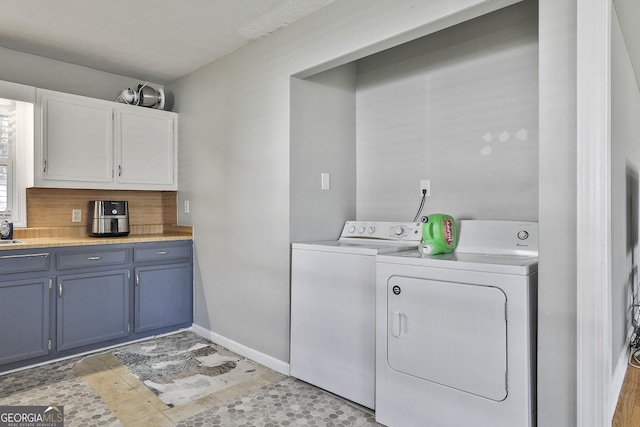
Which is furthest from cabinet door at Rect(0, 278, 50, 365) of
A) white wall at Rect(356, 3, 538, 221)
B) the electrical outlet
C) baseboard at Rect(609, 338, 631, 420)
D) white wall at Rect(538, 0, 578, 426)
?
baseboard at Rect(609, 338, 631, 420)

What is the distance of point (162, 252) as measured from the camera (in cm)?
348

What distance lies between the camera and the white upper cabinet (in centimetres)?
313

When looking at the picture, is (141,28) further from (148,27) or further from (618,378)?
(618,378)

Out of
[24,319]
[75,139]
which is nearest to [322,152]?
[75,139]

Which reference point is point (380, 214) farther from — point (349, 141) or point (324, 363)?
point (324, 363)

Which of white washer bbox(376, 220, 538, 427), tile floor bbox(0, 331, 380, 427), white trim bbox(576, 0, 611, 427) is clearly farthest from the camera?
tile floor bbox(0, 331, 380, 427)

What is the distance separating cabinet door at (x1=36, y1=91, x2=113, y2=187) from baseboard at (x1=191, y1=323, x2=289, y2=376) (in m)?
1.54

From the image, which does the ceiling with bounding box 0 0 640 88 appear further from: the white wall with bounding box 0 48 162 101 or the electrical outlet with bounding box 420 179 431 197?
the electrical outlet with bounding box 420 179 431 197

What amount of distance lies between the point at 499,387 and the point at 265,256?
1697 millimetres

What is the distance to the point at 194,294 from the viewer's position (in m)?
3.66

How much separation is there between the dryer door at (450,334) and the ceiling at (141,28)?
5.78ft

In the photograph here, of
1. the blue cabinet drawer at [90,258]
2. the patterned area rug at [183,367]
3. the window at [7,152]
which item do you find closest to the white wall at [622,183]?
the patterned area rug at [183,367]

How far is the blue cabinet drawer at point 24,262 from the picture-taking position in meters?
2.68

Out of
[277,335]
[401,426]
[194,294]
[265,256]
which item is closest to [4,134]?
[194,294]
